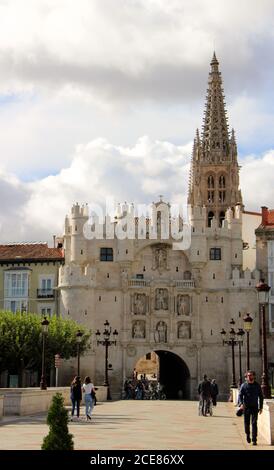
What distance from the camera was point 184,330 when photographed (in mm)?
85500

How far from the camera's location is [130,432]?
26.3 m

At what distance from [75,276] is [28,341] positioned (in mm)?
17170

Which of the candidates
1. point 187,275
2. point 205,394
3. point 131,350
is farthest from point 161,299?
point 205,394

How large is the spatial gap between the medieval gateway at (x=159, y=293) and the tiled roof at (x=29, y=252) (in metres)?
2.45

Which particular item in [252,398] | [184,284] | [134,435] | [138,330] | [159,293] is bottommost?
[134,435]

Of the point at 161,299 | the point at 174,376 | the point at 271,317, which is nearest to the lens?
the point at 271,317

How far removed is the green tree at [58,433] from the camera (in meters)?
14.5

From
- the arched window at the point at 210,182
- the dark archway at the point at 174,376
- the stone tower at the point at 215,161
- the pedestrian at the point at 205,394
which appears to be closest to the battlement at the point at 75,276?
the dark archway at the point at 174,376

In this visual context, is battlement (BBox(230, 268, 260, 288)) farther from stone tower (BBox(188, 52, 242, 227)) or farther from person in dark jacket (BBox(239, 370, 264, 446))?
person in dark jacket (BBox(239, 370, 264, 446))

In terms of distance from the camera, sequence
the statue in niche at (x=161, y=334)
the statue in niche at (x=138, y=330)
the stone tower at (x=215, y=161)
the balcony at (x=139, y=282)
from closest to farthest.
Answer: the statue in niche at (x=138, y=330)
the statue in niche at (x=161, y=334)
the balcony at (x=139, y=282)
the stone tower at (x=215, y=161)

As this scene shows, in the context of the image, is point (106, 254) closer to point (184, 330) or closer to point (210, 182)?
point (184, 330)

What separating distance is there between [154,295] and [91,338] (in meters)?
8.31

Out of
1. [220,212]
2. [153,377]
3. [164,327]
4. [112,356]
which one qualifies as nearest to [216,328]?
[164,327]

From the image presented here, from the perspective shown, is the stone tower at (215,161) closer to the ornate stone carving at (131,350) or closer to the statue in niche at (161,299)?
the statue in niche at (161,299)
